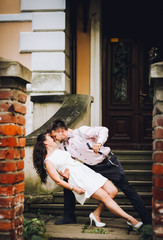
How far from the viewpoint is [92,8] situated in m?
8.14

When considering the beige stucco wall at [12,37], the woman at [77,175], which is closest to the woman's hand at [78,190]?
Answer: the woman at [77,175]

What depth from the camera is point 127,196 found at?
4613 millimetres

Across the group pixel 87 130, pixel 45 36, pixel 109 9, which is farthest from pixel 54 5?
pixel 87 130

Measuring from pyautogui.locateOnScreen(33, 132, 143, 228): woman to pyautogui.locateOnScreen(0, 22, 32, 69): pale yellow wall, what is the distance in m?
3.49

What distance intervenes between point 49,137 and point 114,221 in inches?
55.5

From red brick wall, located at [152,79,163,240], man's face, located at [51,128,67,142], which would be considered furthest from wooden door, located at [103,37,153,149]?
red brick wall, located at [152,79,163,240]

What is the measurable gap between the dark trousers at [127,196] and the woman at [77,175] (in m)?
0.14

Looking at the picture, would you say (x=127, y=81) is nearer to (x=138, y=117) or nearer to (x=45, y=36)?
(x=138, y=117)

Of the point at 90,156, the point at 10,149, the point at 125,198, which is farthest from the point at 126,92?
the point at 10,149

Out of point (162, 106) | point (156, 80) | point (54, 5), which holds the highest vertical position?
point (54, 5)

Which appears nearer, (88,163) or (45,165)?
(45,165)

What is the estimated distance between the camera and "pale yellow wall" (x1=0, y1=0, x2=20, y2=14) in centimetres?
767

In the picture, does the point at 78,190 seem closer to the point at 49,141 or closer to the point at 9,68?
the point at 49,141

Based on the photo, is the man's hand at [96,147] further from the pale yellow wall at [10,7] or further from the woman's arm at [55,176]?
the pale yellow wall at [10,7]
